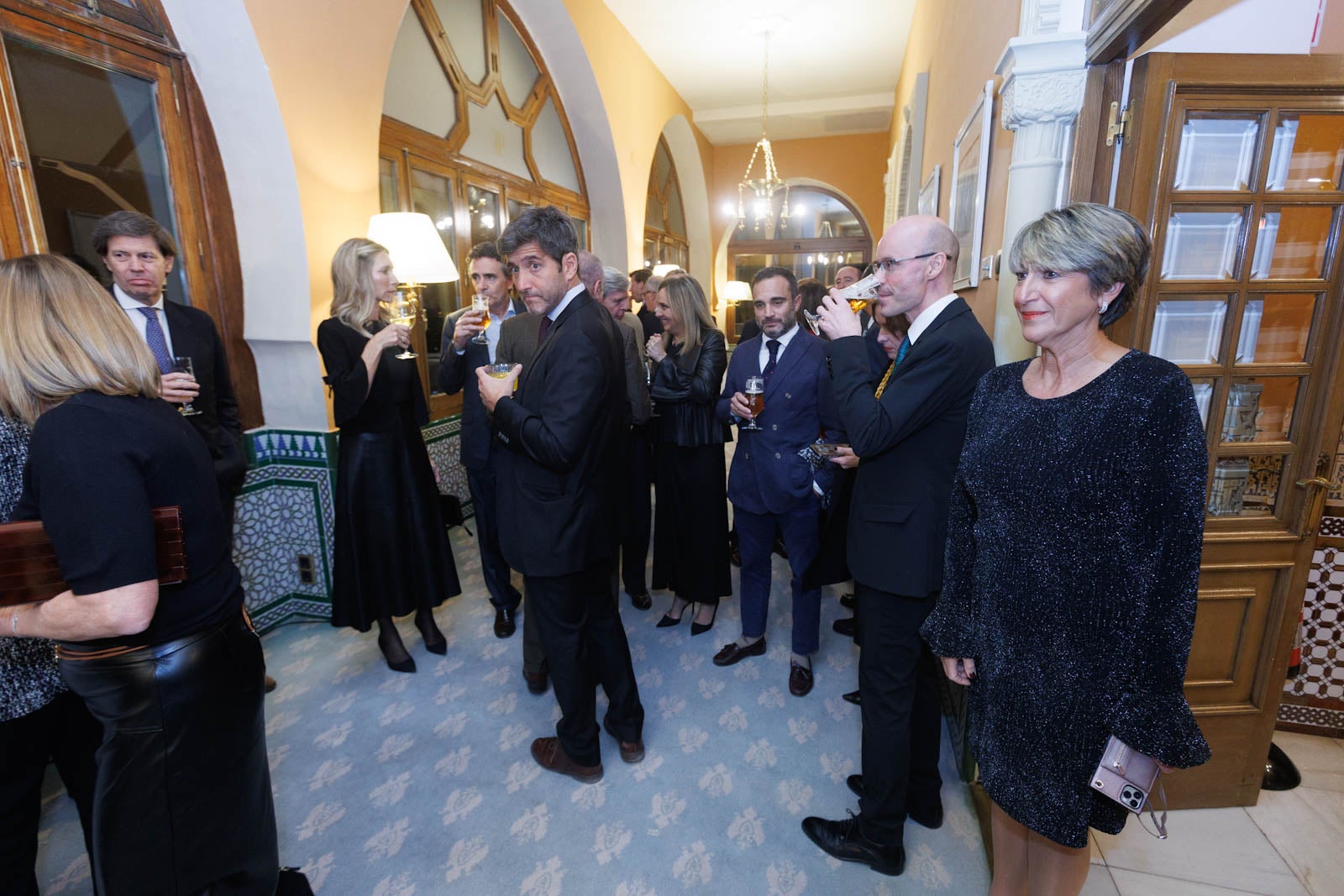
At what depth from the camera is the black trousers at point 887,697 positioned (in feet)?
5.37

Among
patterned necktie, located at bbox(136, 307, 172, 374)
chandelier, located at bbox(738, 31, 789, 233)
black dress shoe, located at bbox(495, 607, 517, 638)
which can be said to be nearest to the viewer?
patterned necktie, located at bbox(136, 307, 172, 374)

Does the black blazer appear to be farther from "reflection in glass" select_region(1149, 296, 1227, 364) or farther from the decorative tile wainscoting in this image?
"reflection in glass" select_region(1149, 296, 1227, 364)

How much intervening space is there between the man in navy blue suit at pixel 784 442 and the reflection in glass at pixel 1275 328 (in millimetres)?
1242

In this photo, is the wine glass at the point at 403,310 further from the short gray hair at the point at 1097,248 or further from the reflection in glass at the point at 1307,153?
the reflection in glass at the point at 1307,153

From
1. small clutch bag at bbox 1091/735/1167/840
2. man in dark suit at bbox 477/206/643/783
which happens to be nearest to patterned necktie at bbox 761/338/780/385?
man in dark suit at bbox 477/206/643/783

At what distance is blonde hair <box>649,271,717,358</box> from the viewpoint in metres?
2.86

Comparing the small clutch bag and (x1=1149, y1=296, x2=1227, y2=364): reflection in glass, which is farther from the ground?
(x1=1149, y1=296, x2=1227, y2=364): reflection in glass

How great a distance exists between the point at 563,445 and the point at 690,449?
127cm

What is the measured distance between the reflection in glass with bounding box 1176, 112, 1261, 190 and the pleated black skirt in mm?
2870

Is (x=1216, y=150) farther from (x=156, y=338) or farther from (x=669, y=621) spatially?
(x=156, y=338)

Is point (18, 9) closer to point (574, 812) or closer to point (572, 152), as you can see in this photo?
point (574, 812)

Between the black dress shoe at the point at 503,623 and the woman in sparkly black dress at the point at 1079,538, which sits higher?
the woman in sparkly black dress at the point at 1079,538

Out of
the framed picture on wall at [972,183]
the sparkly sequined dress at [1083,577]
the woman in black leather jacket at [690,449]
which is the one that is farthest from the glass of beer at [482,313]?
the framed picture on wall at [972,183]

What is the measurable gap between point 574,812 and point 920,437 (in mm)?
1579
